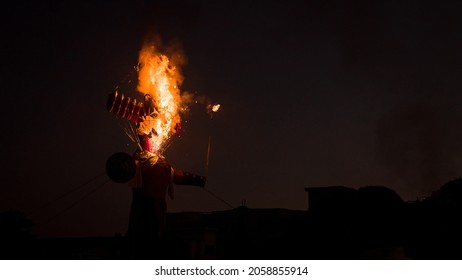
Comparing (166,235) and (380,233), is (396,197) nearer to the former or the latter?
(380,233)

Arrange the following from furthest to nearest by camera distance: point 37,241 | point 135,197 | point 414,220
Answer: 1. point 37,241
2. point 414,220
3. point 135,197

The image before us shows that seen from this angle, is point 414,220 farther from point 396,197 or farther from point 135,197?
point 135,197

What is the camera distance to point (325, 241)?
22.0 metres

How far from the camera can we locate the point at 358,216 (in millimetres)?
21547

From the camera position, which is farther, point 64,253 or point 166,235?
point 64,253

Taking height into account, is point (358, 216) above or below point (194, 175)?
below

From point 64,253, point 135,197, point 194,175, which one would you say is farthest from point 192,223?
point 135,197
